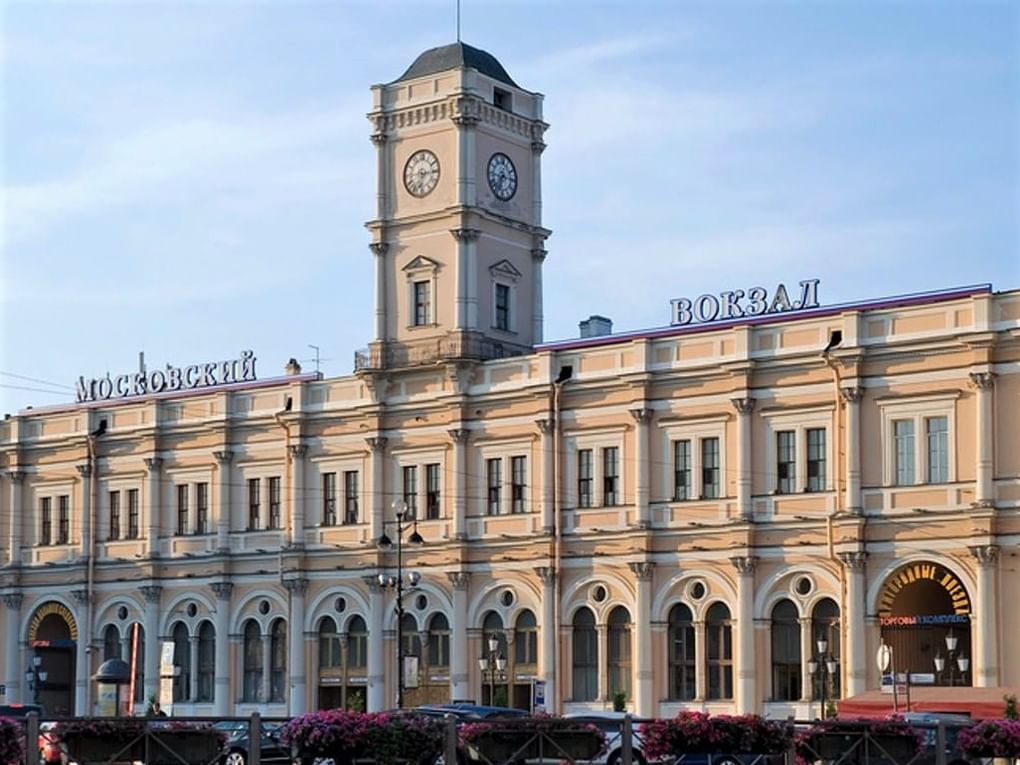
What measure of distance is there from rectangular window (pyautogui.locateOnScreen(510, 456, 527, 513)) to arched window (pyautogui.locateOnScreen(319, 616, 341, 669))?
9383mm

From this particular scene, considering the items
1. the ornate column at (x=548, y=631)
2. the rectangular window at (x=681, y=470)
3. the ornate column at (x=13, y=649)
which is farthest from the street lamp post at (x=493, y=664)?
the ornate column at (x=13, y=649)

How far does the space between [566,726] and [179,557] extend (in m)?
53.6

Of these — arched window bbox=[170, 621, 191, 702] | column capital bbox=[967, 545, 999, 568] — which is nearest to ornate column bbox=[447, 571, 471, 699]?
arched window bbox=[170, 621, 191, 702]

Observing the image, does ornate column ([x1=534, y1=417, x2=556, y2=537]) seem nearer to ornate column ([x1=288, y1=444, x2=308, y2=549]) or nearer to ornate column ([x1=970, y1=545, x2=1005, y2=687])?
ornate column ([x1=288, y1=444, x2=308, y2=549])

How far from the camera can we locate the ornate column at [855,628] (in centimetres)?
6259

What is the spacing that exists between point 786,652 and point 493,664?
35.6 ft

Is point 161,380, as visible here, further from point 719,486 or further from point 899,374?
point 899,374

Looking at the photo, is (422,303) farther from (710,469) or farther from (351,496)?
(710,469)

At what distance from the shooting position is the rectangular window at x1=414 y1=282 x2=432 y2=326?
7562 cm

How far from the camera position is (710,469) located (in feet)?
221

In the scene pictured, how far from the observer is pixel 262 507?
79188 millimetres

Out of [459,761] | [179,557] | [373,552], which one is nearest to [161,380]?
[179,557]

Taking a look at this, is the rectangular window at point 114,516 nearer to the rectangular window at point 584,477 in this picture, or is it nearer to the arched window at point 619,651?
the rectangular window at point 584,477

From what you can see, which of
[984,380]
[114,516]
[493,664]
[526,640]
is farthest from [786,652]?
[114,516]
